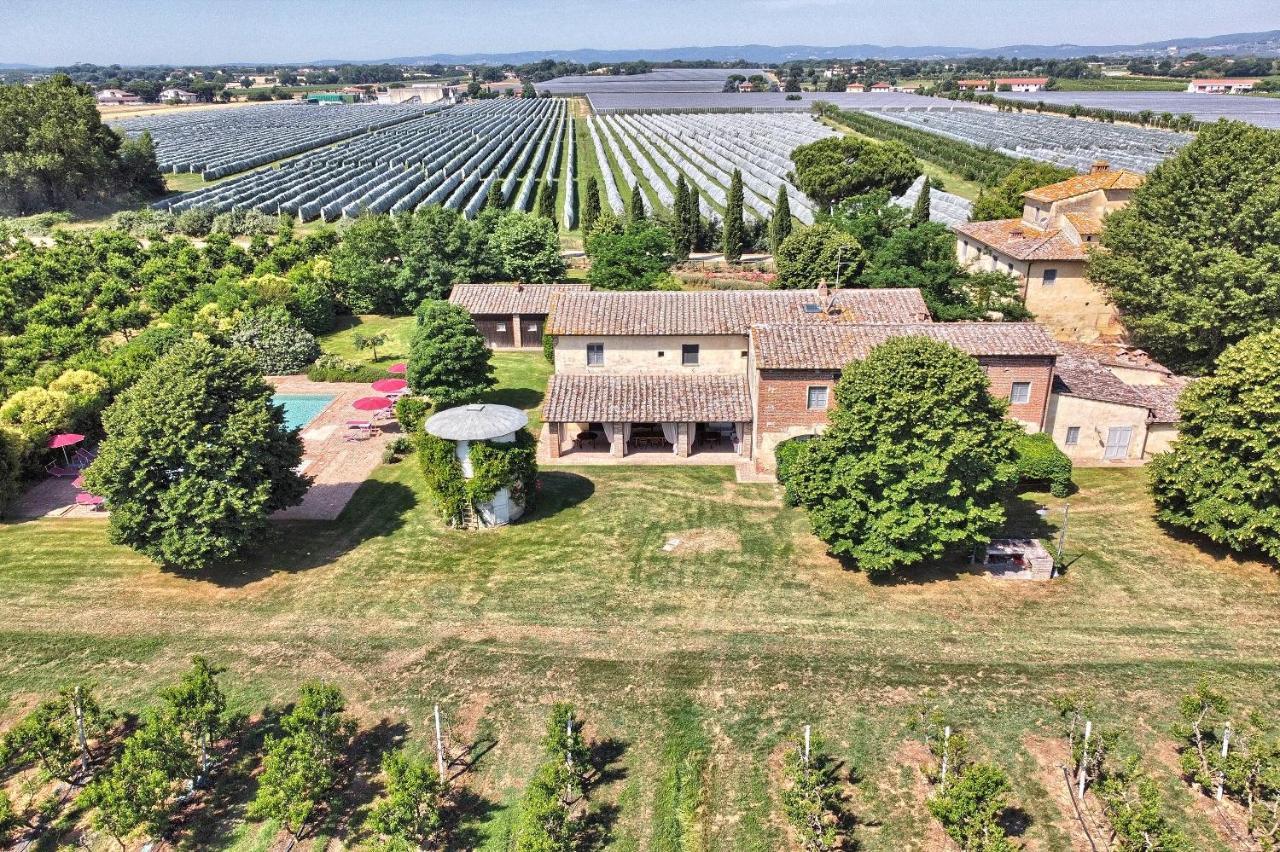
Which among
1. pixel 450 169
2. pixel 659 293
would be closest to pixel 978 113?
pixel 450 169

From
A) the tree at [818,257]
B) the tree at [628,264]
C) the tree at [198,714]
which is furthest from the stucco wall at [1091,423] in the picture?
the tree at [198,714]

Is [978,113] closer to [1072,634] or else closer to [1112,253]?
[1112,253]

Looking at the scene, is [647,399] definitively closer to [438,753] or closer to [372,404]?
[372,404]

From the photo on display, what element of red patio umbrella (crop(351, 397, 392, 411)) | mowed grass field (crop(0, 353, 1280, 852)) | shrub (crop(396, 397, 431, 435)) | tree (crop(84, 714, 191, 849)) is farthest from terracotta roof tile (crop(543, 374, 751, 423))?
tree (crop(84, 714, 191, 849))

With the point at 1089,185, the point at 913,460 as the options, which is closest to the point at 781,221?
the point at 1089,185

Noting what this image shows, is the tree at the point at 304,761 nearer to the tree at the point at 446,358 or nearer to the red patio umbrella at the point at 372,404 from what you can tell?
the red patio umbrella at the point at 372,404

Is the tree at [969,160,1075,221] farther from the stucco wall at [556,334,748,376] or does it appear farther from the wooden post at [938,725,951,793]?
Answer: the wooden post at [938,725,951,793]
